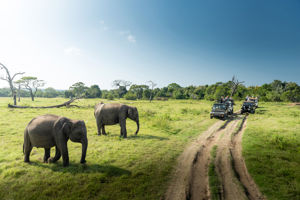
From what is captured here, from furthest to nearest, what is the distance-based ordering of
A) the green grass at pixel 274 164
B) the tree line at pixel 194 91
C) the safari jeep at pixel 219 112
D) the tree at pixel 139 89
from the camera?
1. the tree at pixel 139 89
2. the tree line at pixel 194 91
3. the safari jeep at pixel 219 112
4. the green grass at pixel 274 164

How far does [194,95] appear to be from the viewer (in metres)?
81.5

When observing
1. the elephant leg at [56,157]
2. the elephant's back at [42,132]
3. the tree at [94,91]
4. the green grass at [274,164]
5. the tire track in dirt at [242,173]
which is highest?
the tree at [94,91]

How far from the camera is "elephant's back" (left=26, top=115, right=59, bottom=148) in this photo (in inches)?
225

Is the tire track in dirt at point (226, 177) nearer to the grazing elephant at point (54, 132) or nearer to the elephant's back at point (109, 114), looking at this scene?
the grazing elephant at point (54, 132)

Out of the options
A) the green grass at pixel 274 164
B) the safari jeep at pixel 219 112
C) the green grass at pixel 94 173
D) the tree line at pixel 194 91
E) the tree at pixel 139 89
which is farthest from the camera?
the tree at pixel 139 89

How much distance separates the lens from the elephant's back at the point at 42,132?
18.8 ft

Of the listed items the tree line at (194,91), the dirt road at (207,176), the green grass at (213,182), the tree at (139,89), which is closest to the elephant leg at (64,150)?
the dirt road at (207,176)

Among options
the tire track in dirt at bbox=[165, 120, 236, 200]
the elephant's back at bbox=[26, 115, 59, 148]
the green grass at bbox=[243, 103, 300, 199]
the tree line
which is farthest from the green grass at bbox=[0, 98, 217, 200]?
the tree line

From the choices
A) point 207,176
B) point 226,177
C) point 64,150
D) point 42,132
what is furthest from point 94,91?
point 226,177

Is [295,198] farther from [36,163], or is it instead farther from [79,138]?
[36,163]

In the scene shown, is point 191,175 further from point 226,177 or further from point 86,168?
point 86,168

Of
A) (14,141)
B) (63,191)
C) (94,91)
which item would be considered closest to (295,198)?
(63,191)

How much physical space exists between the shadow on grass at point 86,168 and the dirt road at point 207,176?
231 cm

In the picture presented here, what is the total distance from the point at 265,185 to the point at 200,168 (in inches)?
95.9
